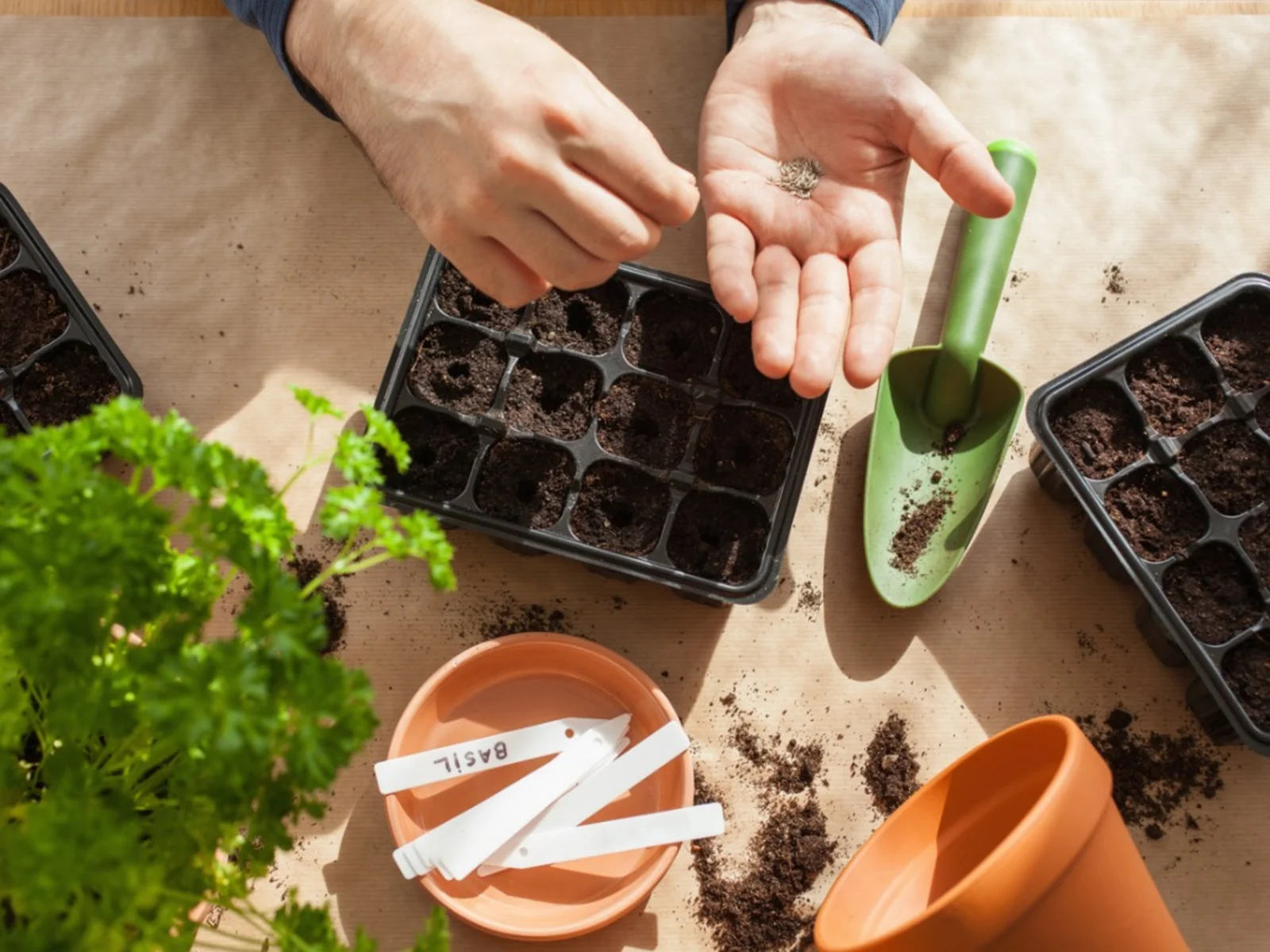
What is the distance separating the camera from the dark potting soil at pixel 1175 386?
1262 mm

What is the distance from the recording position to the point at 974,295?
4.27 ft

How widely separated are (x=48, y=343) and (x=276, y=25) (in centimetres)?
47

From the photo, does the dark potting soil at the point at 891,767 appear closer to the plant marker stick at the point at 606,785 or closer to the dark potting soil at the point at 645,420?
the plant marker stick at the point at 606,785

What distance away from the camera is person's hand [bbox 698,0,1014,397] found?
3.64ft

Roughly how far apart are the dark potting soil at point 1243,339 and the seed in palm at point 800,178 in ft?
1.74

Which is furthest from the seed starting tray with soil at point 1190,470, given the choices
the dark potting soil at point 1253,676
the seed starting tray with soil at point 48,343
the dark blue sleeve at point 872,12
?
the seed starting tray with soil at point 48,343

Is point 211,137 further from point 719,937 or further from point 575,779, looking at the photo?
point 719,937

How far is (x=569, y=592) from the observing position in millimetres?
1310

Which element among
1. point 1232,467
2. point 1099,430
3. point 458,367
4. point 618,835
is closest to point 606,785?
point 618,835

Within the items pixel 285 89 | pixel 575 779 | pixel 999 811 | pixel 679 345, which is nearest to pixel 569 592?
pixel 575 779

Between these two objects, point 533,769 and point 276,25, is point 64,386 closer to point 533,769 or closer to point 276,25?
point 276,25

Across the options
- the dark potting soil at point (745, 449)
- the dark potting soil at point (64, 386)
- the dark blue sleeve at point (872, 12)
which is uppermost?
the dark blue sleeve at point (872, 12)

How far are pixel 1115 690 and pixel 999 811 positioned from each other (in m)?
0.29

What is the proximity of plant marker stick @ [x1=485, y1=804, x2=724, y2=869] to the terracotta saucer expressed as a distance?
0.02 meters
